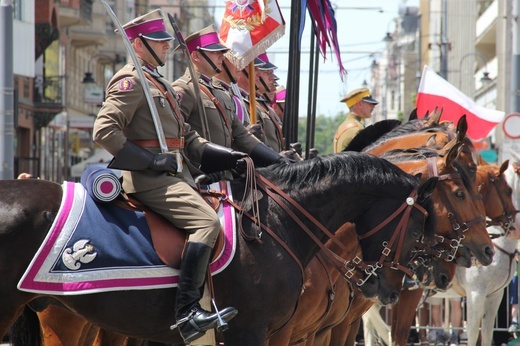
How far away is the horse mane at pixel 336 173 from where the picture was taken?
23.8ft

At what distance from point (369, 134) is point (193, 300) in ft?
12.5

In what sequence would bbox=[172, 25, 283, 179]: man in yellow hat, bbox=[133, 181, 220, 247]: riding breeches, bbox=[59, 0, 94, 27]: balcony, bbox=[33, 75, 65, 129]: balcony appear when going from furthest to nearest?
bbox=[59, 0, 94, 27]: balcony → bbox=[33, 75, 65, 129]: balcony → bbox=[172, 25, 283, 179]: man in yellow hat → bbox=[133, 181, 220, 247]: riding breeches

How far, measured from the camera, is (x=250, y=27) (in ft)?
35.1

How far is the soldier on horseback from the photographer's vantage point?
670cm

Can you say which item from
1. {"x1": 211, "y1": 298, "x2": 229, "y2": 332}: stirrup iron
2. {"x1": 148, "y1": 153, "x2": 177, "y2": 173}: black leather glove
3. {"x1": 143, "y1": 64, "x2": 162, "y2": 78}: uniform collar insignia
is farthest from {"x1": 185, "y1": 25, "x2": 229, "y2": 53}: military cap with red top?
{"x1": 211, "y1": 298, "x2": 229, "y2": 332}: stirrup iron

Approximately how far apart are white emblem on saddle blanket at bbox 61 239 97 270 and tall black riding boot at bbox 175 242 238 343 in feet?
1.95

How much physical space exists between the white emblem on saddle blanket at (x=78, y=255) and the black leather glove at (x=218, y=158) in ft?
3.89

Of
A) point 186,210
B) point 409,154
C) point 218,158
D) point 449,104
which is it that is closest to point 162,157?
point 186,210

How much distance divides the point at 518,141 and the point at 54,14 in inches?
925

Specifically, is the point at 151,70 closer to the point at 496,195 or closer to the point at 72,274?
the point at 72,274

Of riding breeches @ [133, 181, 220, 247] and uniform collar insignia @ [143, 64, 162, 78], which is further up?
uniform collar insignia @ [143, 64, 162, 78]

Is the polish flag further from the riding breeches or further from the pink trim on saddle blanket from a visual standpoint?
the pink trim on saddle blanket

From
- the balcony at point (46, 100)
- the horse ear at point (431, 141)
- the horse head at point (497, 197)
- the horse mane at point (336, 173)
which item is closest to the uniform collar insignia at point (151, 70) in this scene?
the horse mane at point (336, 173)

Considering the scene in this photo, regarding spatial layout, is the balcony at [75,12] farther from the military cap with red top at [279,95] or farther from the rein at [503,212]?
the rein at [503,212]
